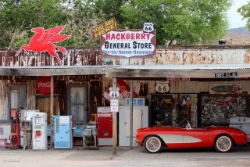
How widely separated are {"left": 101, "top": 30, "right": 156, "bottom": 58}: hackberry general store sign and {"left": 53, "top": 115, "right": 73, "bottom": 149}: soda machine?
3.03 meters

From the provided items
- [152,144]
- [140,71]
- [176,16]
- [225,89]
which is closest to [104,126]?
[152,144]

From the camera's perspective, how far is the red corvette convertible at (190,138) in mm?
18906

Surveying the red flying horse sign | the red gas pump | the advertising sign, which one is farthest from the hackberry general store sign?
the red gas pump

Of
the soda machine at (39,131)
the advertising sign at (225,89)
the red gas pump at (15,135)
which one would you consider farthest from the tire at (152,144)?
the red gas pump at (15,135)

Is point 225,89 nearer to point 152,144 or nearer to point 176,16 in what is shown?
point 152,144

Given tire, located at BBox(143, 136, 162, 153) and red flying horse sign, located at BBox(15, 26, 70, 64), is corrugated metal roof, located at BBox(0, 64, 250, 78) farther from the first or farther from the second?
tire, located at BBox(143, 136, 162, 153)

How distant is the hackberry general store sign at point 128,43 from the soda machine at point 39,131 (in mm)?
3507

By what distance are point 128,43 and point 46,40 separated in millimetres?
3395

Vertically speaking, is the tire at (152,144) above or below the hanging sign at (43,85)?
below

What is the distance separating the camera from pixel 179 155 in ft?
60.9

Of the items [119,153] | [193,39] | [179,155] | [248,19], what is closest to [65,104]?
[119,153]

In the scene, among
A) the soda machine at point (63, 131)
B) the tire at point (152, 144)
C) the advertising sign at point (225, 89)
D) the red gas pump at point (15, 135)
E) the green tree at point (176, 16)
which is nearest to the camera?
the tire at point (152, 144)

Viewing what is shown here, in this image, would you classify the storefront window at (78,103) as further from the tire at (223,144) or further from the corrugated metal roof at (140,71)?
the tire at (223,144)

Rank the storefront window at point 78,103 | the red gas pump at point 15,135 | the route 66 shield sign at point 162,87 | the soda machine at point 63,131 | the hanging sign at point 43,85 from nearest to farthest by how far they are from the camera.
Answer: the soda machine at point 63,131, the red gas pump at point 15,135, the route 66 shield sign at point 162,87, the hanging sign at point 43,85, the storefront window at point 78,103
